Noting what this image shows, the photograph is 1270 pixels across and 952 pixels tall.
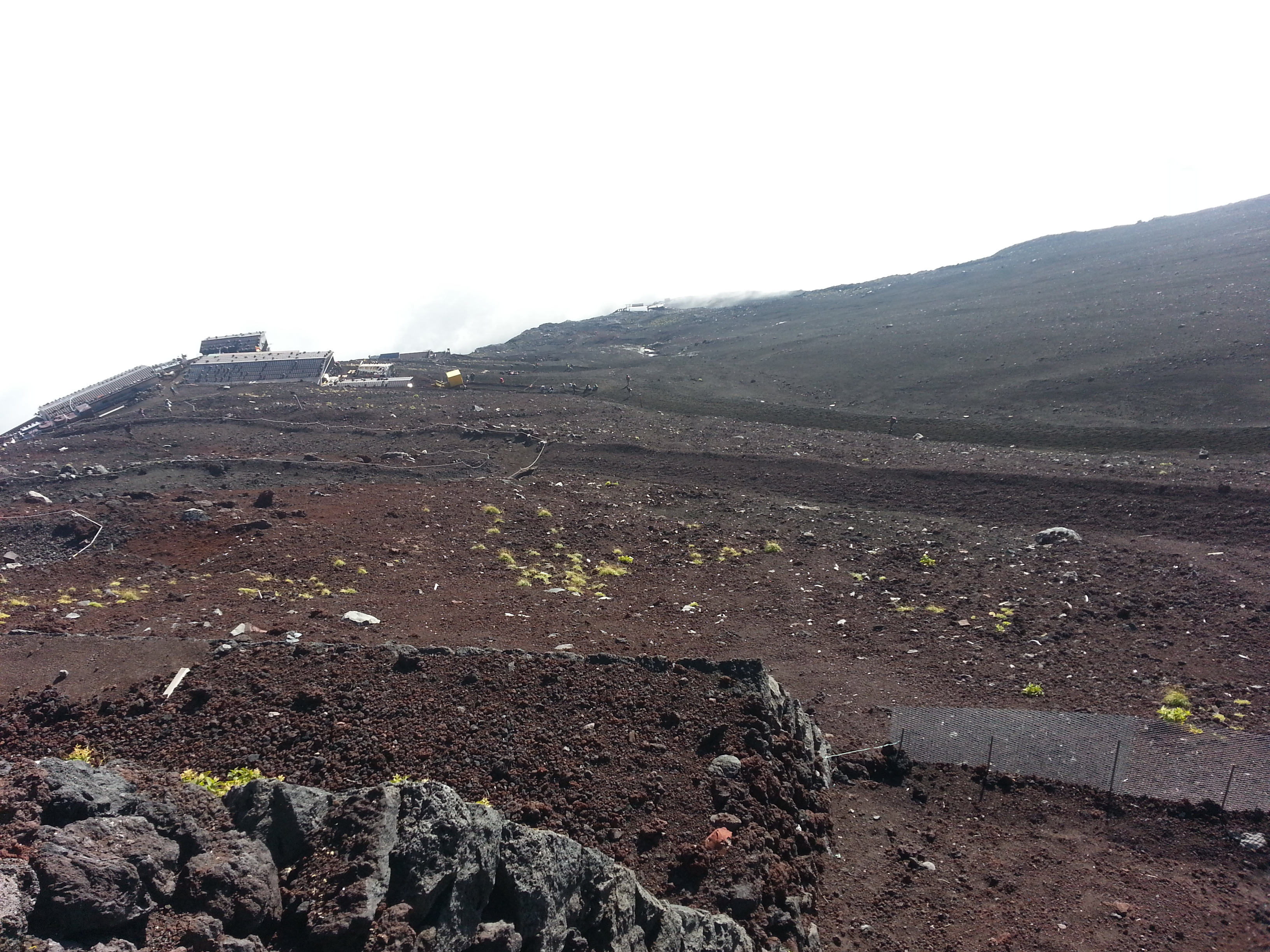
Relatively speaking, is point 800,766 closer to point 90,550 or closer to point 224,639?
point 224,639

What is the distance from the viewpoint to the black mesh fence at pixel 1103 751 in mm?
8695

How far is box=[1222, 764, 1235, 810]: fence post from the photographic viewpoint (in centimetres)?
831

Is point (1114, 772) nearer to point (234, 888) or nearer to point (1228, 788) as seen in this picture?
point (1228, 788)

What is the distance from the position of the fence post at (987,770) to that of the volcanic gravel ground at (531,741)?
2108 millimetres

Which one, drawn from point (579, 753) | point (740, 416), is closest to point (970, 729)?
point (579, 753)

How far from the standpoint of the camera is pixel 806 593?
1507cm

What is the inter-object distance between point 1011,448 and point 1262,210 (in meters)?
55.9

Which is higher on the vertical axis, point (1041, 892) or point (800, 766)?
point (800, 766)

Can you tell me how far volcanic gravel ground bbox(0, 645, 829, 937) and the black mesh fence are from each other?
236 cm

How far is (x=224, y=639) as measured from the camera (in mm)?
9180

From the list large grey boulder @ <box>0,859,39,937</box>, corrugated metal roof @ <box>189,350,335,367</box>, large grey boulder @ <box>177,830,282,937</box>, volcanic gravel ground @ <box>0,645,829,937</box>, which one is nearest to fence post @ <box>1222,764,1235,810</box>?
volcanic gravel ground @ <box>0,645,829,937</box>

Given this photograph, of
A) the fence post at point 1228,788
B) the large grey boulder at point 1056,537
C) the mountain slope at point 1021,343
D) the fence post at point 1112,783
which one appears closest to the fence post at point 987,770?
the fence post at point 1112,783

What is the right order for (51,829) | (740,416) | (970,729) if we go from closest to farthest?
(51,829), (970,729), (740,416)

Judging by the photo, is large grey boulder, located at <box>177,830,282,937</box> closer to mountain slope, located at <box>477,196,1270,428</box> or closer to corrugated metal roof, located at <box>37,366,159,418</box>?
mountain slope, located at <box>477,196,1270,428</box>
